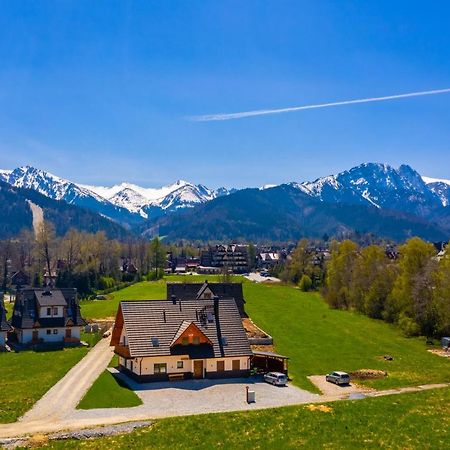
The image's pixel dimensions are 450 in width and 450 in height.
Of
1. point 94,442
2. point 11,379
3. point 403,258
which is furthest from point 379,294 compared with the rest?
point 94,442

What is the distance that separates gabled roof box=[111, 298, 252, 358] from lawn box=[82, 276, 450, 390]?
764 cm

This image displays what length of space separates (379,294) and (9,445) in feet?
274

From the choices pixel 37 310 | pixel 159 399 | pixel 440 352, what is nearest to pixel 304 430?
pixel 159 399

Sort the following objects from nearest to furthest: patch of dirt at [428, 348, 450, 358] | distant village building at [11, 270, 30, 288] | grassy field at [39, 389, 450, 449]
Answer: grassy field at [39, 389, 450, 449] → patch of dirt at [428, 348, 450, 358] → distant village building at [11, 270, 30, 288]

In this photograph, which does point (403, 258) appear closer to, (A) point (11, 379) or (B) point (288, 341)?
(B) point (288, 341)

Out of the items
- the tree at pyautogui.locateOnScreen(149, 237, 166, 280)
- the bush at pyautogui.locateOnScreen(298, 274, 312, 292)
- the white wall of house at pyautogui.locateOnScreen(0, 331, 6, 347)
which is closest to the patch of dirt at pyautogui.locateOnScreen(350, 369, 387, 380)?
the white wall of house at pyautogui.locateOnScreen(0, 331, 6, 347)

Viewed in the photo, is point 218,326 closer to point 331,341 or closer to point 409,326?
point 331,341

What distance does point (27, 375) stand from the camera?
5444 centimetres

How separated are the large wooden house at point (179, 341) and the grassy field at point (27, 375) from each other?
6.92 m

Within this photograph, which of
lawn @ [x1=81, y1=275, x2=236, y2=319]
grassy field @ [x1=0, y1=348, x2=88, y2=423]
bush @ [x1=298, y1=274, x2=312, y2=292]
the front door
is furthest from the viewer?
bush @ [x1=298, y1=274, x2=312, y2=292]

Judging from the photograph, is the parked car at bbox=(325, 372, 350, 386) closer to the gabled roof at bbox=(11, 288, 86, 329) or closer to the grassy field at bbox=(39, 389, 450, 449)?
the grassy field at bbox=(39, 389, 450, 449)

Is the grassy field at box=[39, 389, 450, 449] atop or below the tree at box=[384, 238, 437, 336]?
below

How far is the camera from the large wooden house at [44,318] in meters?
71.9

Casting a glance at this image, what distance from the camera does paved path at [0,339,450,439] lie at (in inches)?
1533
